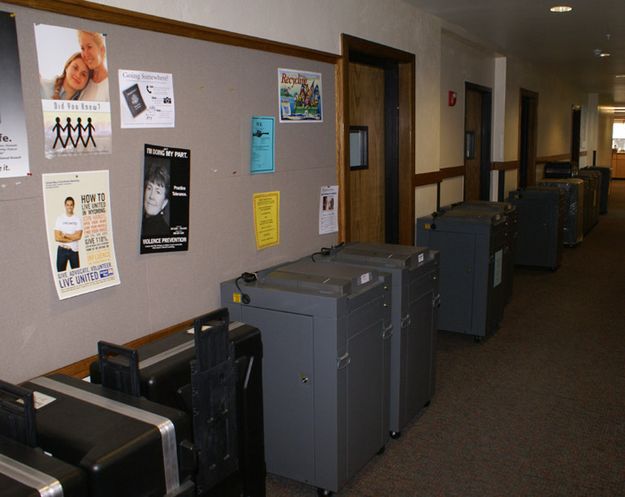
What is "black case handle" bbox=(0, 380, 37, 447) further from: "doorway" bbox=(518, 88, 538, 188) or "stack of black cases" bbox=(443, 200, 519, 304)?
"doorway" bbox=(518, 88, 538, 188)

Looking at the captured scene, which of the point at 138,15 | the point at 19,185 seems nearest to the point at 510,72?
the point at 138,15

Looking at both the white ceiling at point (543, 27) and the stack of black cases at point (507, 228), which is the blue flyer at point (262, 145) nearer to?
the white ceiling at point (543, 27)

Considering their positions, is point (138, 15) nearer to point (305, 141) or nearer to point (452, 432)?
point (305, 141)

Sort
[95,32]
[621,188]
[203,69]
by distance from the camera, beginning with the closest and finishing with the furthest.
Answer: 1. [95,32]
2. [203,69]
3. [621,188]

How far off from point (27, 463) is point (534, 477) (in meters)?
2.21

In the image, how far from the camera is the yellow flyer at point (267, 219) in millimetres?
2797

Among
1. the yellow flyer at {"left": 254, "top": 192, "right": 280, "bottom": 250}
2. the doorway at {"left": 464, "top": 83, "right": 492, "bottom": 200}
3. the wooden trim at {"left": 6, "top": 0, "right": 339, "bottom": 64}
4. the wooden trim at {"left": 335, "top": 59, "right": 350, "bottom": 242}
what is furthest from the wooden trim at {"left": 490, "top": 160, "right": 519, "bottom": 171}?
the yellow flyer at {"left": 254, "top": 192, "right": 280, "bottom": 250}

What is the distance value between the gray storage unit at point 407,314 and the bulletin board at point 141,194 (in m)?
0.39

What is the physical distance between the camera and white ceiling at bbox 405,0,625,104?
168 inches

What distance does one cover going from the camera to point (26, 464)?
48.9 inches

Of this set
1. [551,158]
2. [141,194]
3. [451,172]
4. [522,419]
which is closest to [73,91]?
[141,194]

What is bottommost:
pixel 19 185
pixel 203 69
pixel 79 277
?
pixel 79 277

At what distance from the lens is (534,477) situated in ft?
8.91

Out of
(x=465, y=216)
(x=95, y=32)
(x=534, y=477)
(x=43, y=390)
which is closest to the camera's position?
(x=43, y=390)
